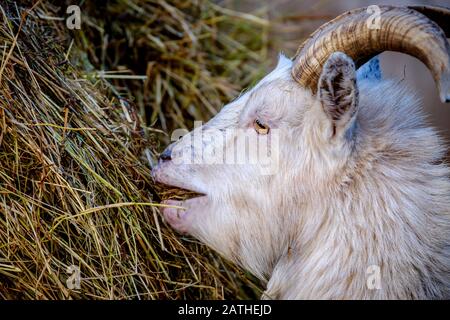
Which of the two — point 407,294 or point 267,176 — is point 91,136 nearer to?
point 267,176

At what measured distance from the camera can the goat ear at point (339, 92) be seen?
8.98 feet

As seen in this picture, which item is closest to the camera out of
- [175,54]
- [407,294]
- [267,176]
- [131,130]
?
[407,294]

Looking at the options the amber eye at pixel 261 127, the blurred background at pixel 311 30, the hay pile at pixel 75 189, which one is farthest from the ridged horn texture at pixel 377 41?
the blurred background at pixel 311 30

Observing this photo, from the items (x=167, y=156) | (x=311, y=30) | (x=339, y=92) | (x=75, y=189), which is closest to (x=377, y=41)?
(x=339, y=92)

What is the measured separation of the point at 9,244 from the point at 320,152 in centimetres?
156

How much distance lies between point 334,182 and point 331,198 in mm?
73

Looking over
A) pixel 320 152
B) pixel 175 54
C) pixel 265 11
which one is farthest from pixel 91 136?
pixel 265 11

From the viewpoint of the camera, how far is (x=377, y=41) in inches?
113

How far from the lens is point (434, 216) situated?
9.82ft

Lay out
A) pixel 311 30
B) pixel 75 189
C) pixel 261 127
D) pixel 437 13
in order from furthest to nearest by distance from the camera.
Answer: pixel 311 30 < pixel 75 189 < pixel 261 127 < pixel 437 13

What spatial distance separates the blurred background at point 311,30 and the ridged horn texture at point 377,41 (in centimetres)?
256

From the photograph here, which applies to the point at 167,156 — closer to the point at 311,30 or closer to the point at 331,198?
the point at 331,198

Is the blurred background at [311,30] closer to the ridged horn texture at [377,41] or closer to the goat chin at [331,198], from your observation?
the goat chin at [331,198]

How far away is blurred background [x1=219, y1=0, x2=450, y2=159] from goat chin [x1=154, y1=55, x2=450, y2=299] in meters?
2.46
